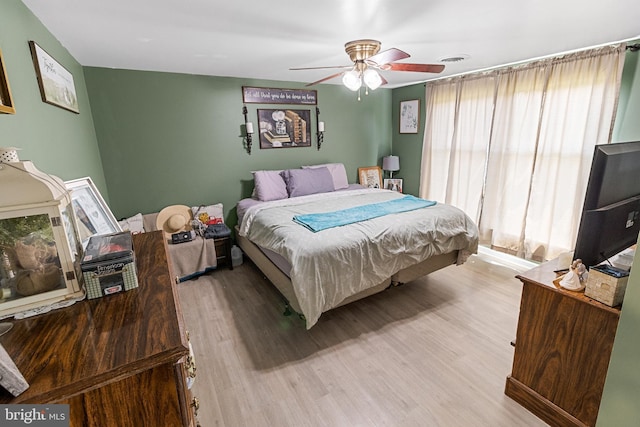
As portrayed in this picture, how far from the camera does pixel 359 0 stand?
1.64 metres

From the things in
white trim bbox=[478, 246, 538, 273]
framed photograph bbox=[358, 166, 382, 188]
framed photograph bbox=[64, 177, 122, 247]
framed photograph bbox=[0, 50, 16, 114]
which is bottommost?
white trim bbox=[478, 246, 538, 273]

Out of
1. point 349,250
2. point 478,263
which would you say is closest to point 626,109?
point 478,263

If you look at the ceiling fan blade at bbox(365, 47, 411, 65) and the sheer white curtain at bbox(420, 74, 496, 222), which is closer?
the ceiling fan blade at bbox(365, 47, 411, 65)

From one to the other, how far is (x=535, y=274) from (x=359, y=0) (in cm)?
180

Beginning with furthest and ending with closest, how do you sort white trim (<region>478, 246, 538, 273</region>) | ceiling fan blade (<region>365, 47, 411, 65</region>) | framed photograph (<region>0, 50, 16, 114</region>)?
1. white trim (<region>478, 246, 538, 273</region>)
2. ceiling fan blade (<region>365, 47, 411, 65</region>)
3. framed photograph (<region>0, 50, 16, 114</region>)

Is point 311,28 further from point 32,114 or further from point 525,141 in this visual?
point 525,141

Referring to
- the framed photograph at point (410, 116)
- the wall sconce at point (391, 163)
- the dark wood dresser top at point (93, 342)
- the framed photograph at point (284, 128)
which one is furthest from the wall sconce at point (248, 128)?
the dark wood dresser top at point (93, 342)

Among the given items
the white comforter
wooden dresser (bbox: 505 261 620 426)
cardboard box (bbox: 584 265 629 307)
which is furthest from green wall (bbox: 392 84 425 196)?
cardboard box (bbox: 584 265 629 307)

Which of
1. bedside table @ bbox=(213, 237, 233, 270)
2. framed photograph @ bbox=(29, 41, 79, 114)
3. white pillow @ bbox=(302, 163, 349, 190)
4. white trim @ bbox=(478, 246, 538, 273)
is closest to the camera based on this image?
framed photograph @ bbox=(29, 41, 79, 114)

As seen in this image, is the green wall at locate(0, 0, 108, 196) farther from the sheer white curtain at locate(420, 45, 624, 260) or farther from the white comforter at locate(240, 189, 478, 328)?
the sheer white curtain at locate(420, 45, 624, 260)

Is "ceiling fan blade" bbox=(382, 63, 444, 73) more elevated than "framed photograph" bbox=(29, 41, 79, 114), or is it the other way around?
"ceiling fan blade" bbox=(382, 63, 444, 73)

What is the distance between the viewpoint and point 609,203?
1.38 meters

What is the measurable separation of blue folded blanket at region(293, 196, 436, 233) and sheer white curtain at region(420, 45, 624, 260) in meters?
1.17

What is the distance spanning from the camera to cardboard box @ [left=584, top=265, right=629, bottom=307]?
1.25 metres
